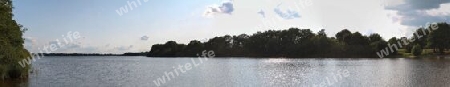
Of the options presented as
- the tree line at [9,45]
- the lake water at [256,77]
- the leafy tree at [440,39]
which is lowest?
the lake water at [256,77]

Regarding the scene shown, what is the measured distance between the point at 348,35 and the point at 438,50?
30487 mm

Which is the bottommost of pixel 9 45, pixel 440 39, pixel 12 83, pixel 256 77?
pixel 256 77

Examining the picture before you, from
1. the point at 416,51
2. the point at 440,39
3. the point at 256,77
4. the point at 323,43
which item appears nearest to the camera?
the point at 256,77

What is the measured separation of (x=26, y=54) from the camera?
48656 mm

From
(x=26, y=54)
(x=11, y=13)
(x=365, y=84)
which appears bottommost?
(x=365, y=84)

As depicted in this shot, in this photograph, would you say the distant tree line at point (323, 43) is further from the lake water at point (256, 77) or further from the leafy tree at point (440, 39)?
the lake water at point (256, 77)

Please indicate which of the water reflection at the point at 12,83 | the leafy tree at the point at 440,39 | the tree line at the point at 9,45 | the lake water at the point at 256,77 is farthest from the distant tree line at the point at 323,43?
the water reflection at the point at 12,83

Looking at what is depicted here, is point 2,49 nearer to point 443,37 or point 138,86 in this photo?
point 138,86

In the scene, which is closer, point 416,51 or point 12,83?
point 12,83

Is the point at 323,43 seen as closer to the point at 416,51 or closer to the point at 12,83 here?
the point at 416,51

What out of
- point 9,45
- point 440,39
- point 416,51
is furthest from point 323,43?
point 9,45

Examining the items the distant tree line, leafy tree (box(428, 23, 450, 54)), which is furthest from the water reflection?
leafy tree (box(428, 23, 450, 54))

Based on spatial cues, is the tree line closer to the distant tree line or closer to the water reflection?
the water reflection

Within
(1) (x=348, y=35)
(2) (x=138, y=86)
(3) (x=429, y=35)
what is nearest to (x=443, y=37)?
(3) (x=429, y=35)
